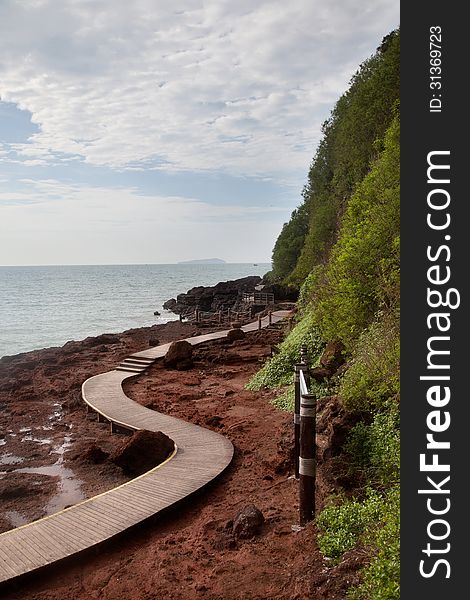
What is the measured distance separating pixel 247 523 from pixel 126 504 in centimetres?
221

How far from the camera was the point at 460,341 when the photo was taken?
3521 millimetres

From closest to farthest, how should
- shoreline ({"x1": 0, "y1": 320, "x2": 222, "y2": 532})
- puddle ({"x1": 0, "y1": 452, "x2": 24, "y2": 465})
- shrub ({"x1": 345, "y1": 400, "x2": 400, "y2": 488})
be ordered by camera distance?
1. shrub ({"x1": 345, "y1": 400, "x2": 400, "y2": 488})
2. shoreline ({"x1": 0, "y1": 320, "x2": 222, "y2": 532})
3. puddle ({"x1": 0, "y1": 452, "x2": 24, "y2": 465})

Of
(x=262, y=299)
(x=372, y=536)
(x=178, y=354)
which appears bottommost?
(x=178, y=354)

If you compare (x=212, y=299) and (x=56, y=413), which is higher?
(x=212, y=299)

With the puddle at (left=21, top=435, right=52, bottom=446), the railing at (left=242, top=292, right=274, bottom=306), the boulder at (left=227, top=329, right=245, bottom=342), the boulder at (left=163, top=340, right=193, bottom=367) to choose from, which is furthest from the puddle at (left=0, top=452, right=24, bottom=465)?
the railing at (left=242, top=292, right=274, bottom=306)

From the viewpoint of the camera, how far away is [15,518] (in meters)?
9.95

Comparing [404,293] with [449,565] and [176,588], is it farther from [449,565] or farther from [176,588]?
[176,588]

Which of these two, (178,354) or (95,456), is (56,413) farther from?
(178,354)

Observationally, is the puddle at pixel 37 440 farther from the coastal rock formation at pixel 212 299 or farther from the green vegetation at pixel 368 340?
the coastal rock formation at pixel 212 299

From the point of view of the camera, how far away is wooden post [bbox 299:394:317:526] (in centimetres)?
675

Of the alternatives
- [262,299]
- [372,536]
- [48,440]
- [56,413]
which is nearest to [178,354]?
[56,413]

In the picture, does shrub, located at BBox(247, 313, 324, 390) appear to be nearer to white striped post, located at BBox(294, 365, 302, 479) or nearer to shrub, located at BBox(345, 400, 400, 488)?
white striped post, located at BBox(294, 365, 302, 479)

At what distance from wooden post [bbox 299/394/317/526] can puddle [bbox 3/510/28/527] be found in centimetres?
553

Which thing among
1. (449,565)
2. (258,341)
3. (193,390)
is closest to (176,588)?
(449,565)
